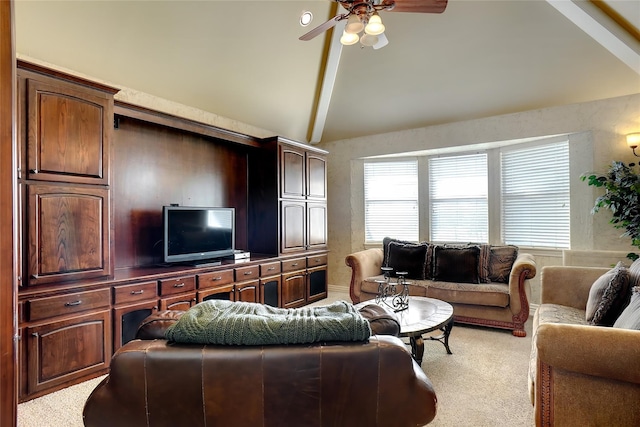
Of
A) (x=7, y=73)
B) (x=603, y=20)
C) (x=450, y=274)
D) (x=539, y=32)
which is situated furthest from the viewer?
(x=450, y=274)

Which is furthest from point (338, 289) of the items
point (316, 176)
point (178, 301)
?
point (178, 301)

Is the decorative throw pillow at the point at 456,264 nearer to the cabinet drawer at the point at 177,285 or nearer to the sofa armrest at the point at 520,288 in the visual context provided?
the sofa armrest at the point at 520,288

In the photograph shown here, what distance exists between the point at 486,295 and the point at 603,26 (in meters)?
2.85

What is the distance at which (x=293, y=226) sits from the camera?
15.4ft

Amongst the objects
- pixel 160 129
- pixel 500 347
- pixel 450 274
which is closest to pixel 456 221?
pixel 450 274

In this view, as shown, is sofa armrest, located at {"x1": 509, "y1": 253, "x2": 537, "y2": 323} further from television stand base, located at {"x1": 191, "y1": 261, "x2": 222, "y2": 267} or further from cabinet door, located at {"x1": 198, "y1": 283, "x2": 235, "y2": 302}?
television stand base, located at {"x1": 191, "y1": 261, "x2": 222, "y2": 267}

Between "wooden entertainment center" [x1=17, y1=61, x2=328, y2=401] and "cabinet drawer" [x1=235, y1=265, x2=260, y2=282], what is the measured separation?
0.02m

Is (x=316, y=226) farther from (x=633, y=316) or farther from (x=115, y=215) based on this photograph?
(x=633, y=316)

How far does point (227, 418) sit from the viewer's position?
40.7 inches

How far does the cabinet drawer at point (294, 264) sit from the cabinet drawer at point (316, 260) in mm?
98

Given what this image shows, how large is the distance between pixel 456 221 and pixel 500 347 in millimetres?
2269

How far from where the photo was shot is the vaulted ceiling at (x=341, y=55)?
298cm

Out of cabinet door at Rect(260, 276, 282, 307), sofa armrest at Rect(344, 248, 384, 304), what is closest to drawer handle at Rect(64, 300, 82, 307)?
cabinet door at Rect(260, 276, 282, 307)

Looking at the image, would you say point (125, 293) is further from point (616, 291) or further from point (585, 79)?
point (585, 79)
